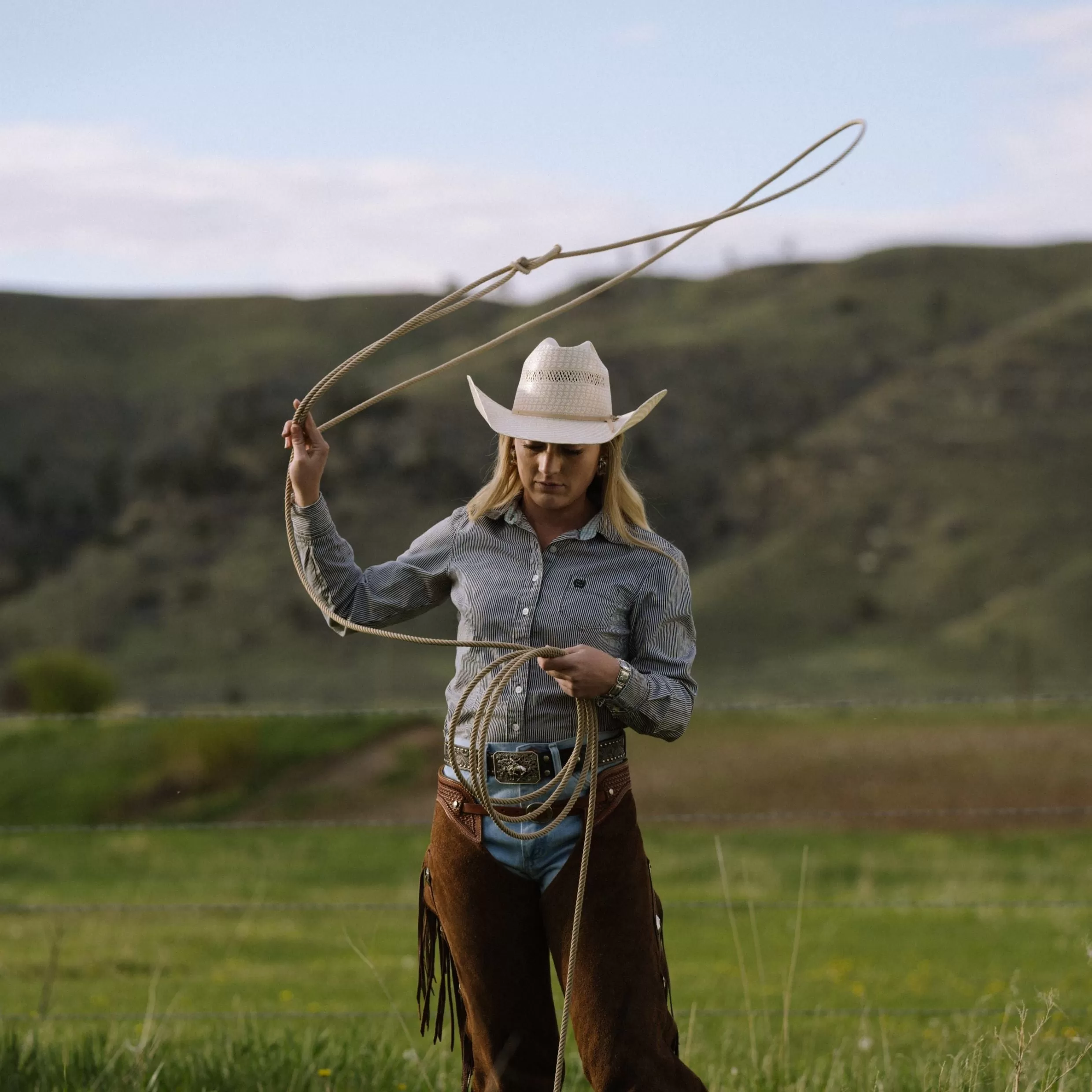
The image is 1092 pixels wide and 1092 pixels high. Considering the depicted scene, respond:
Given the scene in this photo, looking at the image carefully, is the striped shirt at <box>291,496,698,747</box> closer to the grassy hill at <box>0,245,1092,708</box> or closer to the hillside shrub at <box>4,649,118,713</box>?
the hillside shrub at <box>4,649,118,713</box>

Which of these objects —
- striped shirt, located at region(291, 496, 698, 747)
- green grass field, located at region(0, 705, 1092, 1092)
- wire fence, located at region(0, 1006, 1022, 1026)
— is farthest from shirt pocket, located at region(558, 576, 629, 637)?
wire fence, located at region(0, 1006, 1022, 1026)

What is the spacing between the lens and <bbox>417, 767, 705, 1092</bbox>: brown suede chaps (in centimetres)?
296

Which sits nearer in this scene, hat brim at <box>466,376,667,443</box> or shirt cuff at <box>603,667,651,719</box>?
shirt cuff at <box>603,667,651,719</box>

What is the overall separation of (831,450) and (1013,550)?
10792mm

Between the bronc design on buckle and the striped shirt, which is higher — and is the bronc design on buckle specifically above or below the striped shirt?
below

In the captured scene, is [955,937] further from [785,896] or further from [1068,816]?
[1068,816]

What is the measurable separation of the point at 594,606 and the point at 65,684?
32.4 meters

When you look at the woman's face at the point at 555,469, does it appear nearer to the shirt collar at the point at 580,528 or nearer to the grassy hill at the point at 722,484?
the shirt collar at the point at 580,528

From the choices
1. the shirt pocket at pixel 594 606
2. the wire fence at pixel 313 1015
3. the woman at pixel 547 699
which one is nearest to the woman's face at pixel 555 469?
the woman at pixel 547 699

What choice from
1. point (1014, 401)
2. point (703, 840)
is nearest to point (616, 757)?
point (703, 840)

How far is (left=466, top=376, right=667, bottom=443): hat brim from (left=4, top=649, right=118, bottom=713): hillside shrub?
30850 millimetres

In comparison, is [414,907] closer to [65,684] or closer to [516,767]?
[516,767]

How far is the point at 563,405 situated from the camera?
10.2 ft

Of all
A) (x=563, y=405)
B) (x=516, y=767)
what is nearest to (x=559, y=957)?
(x=516, y=767)
